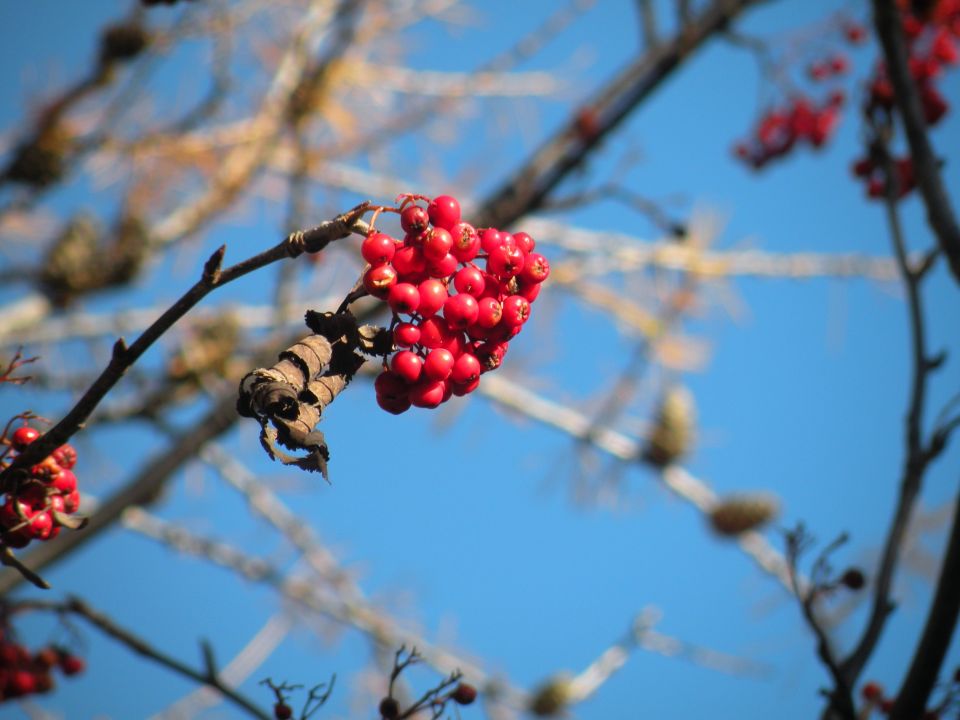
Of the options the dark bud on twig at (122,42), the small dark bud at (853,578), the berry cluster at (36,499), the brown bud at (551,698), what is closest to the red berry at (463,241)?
the berry cluster at (36,499)

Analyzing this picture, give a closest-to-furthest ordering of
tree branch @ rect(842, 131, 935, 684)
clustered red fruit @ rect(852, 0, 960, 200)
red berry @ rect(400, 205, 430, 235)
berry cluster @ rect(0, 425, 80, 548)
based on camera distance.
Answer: red berry @ rect(400, 205, 430, 235)
berry cluster @ rect(0, 425, 80, 548)
tree branch @ rect(842, 131, 935, 684)
clustered red fruit @ rect(852, 0, 960, 200)

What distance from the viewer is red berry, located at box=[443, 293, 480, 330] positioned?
57.4 inches

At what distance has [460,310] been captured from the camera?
1457mm

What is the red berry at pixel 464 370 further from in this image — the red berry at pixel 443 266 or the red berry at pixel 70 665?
the red berry at pixel 70 665

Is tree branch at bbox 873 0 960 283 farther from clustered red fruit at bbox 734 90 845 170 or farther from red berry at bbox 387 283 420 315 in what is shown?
clustered red fruit at bbox 734 90 845 170

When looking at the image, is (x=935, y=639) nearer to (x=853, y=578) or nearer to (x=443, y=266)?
(x=853, y=578)

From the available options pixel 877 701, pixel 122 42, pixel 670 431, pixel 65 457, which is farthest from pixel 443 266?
pixel 122 42

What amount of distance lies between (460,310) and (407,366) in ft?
0.43

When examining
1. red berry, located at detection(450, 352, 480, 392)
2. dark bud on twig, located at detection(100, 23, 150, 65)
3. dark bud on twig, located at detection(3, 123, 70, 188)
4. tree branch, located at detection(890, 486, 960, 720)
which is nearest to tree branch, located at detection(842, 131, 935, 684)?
tree branch, located at detection(890, 486, 960, 720)

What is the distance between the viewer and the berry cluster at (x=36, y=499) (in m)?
1.48

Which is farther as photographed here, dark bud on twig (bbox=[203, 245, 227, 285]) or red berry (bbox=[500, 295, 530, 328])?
red berry (bbox=[500, 295, 530, 328])

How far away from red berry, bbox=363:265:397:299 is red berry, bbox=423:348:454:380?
134 millimetres

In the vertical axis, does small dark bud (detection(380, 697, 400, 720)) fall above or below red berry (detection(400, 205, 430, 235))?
below

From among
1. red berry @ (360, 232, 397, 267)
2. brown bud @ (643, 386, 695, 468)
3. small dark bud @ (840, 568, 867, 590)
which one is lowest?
red berry @ (360, 232, 397, 267)
